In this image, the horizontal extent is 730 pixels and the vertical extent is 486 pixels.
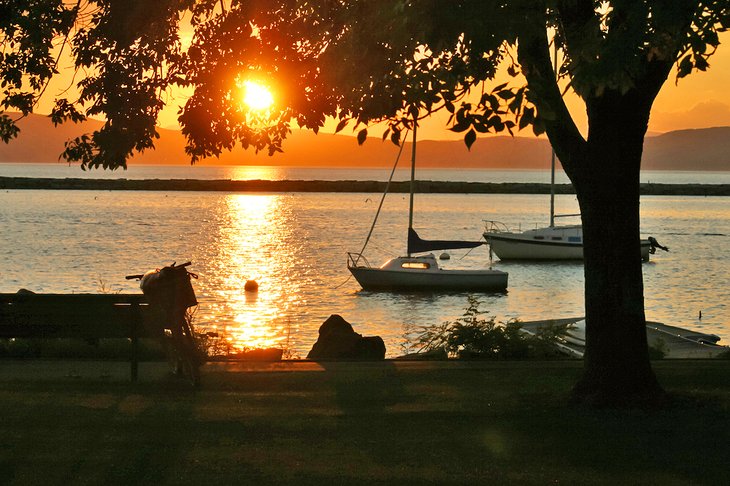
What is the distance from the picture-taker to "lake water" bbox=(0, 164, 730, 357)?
1759 inches

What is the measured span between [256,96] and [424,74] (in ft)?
16.2

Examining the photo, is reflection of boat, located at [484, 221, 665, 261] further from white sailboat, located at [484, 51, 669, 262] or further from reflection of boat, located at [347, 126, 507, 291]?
reflection of boat, located at [347, 126, 507, 291]

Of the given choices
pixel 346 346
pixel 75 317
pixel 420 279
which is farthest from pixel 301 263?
pixel 75 317

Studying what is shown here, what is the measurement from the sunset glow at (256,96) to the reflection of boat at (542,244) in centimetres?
5661

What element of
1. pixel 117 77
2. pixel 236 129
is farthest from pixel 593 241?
pixel 117 77

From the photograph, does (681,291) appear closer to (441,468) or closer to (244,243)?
(244,243)

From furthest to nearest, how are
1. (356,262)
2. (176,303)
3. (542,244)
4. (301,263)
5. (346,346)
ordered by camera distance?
1. (301,263)
2. (542,244)
3. (356,262)
4. (346,346)
5. (176,303)

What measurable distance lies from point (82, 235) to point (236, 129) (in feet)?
283

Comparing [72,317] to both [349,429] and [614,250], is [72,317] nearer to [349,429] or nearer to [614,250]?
[349,429]

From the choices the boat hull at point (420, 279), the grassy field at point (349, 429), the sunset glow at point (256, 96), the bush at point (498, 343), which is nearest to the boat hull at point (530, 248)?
the boat hull at point (420, 279)

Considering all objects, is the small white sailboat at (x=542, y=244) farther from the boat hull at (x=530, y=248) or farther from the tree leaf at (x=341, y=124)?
the tree leaf at (x=341, y=124)

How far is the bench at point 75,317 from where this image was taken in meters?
11.6

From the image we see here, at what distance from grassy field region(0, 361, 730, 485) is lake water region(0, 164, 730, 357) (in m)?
15.1

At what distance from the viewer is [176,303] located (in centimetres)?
1135
